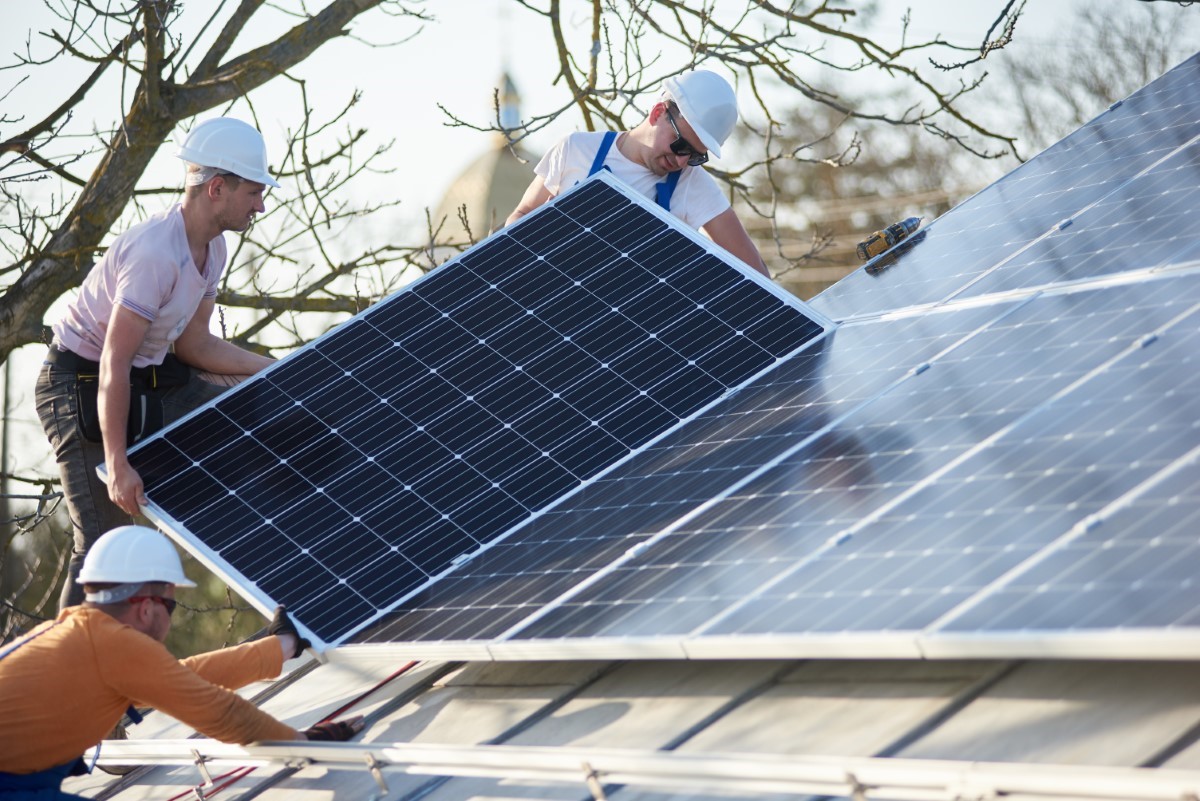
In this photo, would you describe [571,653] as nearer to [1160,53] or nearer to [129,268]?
[129,268]

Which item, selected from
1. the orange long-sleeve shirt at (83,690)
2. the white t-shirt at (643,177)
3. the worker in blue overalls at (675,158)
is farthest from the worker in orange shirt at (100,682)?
the white t-shirt at (643,177)

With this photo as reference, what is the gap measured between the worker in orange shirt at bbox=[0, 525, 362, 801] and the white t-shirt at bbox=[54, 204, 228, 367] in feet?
5.47

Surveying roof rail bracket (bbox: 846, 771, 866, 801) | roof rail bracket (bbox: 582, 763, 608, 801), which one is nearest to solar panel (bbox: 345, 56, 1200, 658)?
roof rail bracket (bbox: 846, 771, 866, 801)

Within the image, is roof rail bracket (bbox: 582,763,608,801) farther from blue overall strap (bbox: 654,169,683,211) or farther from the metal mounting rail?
blue overall strap (bbox: 654,169,683,211)

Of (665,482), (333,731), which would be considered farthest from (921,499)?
(333,731)

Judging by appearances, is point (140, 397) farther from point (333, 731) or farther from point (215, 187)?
point (333, 731)

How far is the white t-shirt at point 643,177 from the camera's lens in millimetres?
9633

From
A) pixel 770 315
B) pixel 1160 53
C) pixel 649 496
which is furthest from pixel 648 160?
pixel 1160 53

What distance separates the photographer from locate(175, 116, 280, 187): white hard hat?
315 inches

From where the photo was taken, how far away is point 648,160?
9438 millimetres

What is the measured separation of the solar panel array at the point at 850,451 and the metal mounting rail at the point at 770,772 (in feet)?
1.49

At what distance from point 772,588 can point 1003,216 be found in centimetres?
479

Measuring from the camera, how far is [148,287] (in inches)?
308

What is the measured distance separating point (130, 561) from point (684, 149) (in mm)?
4205
